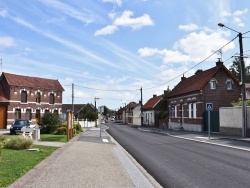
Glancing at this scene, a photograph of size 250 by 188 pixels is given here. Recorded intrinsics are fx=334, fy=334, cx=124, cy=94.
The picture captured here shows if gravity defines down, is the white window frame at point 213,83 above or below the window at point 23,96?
above

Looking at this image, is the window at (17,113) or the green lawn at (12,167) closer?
the green lawn at (12,167)

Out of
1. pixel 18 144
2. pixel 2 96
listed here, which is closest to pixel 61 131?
pixel 18 144

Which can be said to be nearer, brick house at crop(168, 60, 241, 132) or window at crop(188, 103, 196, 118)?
brick house at crop(168, 60, 241, 132)

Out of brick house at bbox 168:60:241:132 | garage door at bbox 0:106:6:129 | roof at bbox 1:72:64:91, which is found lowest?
garage door at bbox 0:106:6:129

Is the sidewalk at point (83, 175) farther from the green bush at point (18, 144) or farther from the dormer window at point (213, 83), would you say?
the dormer window at point (213, 83)

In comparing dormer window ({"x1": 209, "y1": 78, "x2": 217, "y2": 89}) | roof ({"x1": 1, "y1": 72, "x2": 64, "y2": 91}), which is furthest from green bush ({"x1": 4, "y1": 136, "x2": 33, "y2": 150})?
roof ({"x1": 1, "y1": 72, "x2": 64, "y2": 91})

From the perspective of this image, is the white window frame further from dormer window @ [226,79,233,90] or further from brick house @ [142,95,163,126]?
brick house @ [142,95,163,126]

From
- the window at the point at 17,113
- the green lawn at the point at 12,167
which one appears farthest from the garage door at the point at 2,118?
the green lawn at the point at 12,167

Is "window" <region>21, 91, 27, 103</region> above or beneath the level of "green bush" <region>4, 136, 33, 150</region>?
above

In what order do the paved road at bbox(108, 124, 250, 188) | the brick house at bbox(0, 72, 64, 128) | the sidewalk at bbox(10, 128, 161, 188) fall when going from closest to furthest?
the sidewalk at bbox(10, 128, 161, 188) → the paved road at bbox(108, 124, 250, 188) → the brick house at bbox(0, 72, 64, 128)

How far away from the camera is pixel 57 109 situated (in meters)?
56.6

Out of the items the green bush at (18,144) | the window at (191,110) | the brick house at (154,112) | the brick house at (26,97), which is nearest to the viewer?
the green bush at (18,144)

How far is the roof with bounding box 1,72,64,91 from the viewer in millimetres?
48219

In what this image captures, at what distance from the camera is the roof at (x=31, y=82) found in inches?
1898
